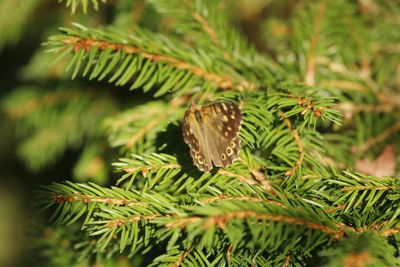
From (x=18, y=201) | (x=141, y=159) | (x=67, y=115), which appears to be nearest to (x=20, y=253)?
(x=18, y=201)

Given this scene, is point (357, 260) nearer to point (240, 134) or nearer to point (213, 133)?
point (240, 134)

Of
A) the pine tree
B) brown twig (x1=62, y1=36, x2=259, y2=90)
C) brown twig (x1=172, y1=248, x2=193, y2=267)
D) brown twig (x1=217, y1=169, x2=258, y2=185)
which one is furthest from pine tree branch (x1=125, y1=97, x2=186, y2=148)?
brown twig (x1=172, y1=248, x2=193, y2=267)

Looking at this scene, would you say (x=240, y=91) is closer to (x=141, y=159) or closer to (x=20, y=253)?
(x=141, y=159)

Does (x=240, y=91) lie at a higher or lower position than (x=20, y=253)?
higher

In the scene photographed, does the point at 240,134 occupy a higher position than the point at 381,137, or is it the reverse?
the point at 240,134

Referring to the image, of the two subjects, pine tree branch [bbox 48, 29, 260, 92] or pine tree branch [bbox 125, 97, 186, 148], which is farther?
pine tree branch [bbox 125, 97, 186, 148]

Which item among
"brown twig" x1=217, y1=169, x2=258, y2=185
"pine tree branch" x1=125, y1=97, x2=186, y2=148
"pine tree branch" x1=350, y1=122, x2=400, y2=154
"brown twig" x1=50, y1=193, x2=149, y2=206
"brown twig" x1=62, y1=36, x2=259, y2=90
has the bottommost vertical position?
"pine tree branch" x1=350, y1=122, x2=400, y2=154

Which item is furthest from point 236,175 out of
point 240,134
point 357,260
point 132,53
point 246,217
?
point 132,53

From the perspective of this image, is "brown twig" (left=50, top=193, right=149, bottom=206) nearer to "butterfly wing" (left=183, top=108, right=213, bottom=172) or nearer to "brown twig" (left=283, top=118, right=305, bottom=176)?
"butterfly wing" (left=183, top=108, right=213, bottom=172)
